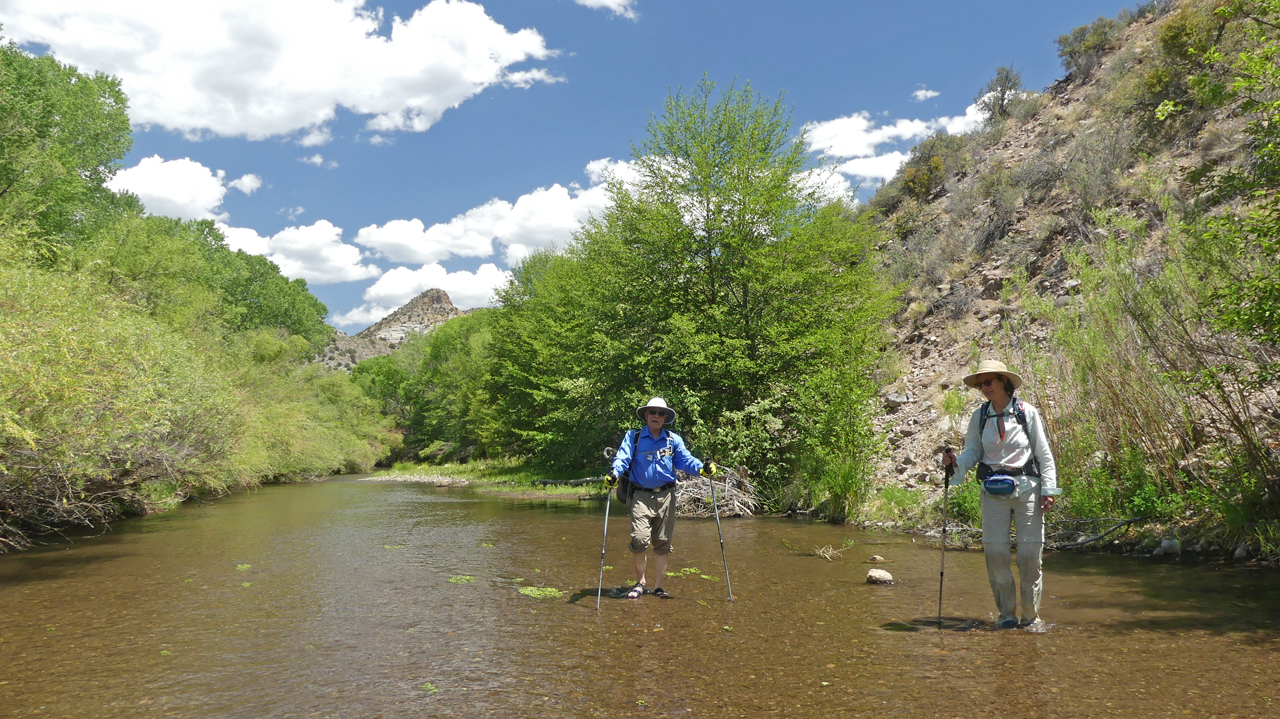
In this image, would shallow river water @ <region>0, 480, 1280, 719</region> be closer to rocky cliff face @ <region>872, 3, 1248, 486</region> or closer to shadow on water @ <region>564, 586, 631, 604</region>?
shadow on water @ <region>564, 586, 631, 604</region>

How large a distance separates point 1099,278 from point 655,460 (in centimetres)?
711

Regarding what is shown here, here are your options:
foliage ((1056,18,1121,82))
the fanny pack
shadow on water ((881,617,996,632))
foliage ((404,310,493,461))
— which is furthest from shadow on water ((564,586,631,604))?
foliage ((1056,18,1121,82))

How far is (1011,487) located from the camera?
604cm

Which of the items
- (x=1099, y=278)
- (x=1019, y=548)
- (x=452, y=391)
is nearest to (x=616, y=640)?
(x=1019, y=548)

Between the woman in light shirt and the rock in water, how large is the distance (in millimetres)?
2047

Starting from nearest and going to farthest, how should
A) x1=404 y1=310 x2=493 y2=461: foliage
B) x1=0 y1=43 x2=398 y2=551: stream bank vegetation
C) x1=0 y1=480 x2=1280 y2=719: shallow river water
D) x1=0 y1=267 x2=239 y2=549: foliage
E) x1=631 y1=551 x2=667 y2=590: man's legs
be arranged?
x1=0 y1=480 x2=1280 y2=719: shallow river water
x1=631 y1=551 x2=667 y2=590: man's legs
x1=0 y1=267 x2=239 y2=549: foliage
x1=0 y1=43 x2=398 y2=551: stream bank vegetation
x1=404 y1=310 x2=493 y2=461: foliage

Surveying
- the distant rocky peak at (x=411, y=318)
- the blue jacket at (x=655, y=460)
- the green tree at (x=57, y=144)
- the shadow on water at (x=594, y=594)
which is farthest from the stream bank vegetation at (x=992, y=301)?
the distant rocky peak at (x=411, y=318)

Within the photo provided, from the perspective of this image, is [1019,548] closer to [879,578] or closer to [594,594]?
[879,578]

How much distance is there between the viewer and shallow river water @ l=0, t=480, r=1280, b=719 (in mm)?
4594

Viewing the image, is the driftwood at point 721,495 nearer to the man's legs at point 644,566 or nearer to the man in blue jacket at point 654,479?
the man's legs at point 644,566

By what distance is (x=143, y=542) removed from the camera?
1285 cm

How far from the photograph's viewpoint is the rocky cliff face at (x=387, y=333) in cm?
Result: 12719

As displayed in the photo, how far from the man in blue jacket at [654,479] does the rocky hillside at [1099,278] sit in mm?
5807

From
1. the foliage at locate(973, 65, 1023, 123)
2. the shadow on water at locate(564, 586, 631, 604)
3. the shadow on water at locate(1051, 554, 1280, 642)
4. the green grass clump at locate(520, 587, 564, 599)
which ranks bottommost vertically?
the green grass clump at locate(520, 587, 564, 599)
